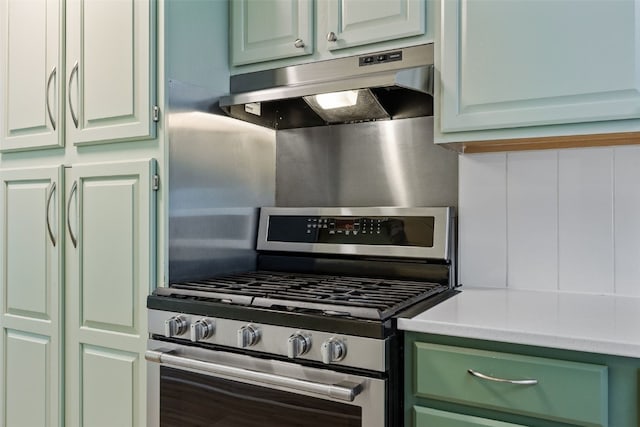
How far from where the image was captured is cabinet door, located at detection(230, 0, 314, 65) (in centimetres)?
178

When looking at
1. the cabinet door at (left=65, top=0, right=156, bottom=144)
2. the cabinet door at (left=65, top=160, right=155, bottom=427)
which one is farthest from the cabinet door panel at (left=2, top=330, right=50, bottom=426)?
the cabinet door at (left=65, top=0, right=156, bottom=144)

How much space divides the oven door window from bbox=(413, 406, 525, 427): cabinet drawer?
0.46ft

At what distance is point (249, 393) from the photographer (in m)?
1.37

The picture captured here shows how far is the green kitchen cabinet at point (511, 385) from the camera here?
104 centimetres

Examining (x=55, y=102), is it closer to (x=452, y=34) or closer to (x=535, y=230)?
(x=452, y=34)

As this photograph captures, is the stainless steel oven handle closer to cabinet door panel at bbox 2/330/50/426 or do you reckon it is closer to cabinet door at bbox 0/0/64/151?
cabinet door panel at bbox 2/330/50/426

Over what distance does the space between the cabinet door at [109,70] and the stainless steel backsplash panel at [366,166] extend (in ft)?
2.12

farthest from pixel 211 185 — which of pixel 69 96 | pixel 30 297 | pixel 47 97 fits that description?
pixel 30 297

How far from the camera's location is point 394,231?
1817mm

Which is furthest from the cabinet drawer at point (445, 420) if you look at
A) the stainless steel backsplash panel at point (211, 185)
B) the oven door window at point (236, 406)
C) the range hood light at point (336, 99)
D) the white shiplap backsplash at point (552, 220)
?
the range hood light at point (336, 99)

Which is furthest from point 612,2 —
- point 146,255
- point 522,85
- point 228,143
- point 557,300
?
point 146,255

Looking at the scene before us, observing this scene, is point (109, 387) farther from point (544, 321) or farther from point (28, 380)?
point (544, 321)

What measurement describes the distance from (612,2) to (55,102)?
180cm

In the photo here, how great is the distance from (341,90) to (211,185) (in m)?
0.57
